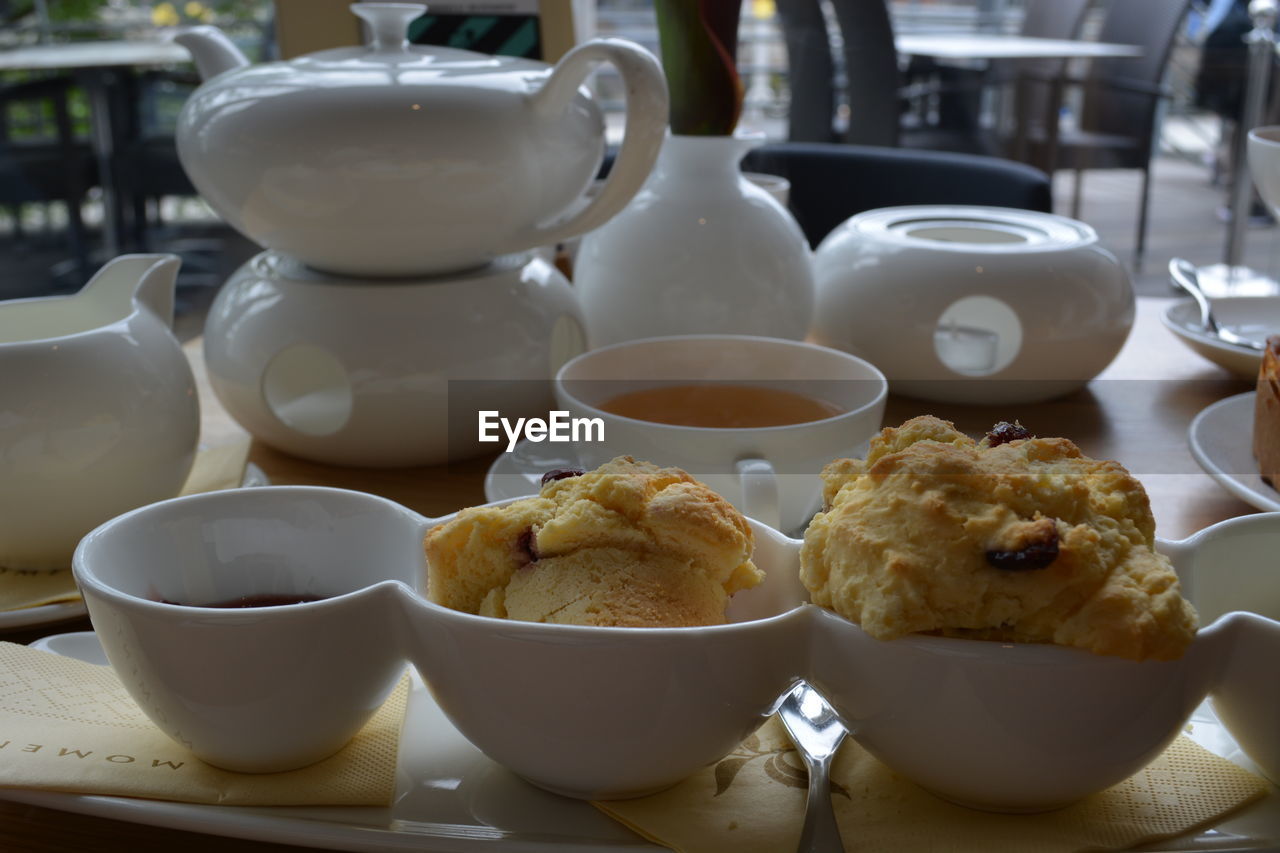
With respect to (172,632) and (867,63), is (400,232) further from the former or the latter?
(867,63)

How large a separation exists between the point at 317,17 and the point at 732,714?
0.78 m

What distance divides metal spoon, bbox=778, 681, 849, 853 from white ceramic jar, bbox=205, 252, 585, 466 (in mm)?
266

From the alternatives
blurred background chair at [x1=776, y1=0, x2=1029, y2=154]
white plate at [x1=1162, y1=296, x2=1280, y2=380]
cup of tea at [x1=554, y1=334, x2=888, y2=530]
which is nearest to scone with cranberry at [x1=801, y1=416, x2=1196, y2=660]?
cup of tea at [x1=554, y1=334, x2=888, y2=530]

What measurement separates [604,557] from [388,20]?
382 mm

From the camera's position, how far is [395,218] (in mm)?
550

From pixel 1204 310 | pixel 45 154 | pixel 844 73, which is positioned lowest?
pixel 45 154

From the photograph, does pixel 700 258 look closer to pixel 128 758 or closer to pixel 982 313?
pixel 982 313

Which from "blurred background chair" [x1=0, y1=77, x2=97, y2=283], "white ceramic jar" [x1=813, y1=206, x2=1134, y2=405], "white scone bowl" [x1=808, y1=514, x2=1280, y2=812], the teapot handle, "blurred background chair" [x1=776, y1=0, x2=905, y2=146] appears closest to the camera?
"white scone bowl" [x1=808, y1=514, x2=1280, y2=812]

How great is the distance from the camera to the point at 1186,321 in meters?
0.76

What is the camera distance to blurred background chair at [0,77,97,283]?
252 centimetres

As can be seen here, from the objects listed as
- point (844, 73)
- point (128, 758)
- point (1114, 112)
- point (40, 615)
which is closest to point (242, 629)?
point (128, 758)

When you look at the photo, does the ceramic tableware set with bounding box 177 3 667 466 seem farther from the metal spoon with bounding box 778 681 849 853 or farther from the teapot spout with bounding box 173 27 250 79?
the metal spoon with bounding box 778 681 849 853

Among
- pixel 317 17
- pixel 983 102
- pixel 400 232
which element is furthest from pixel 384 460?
pixel 983 102

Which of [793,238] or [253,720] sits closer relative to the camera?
[253,720]
